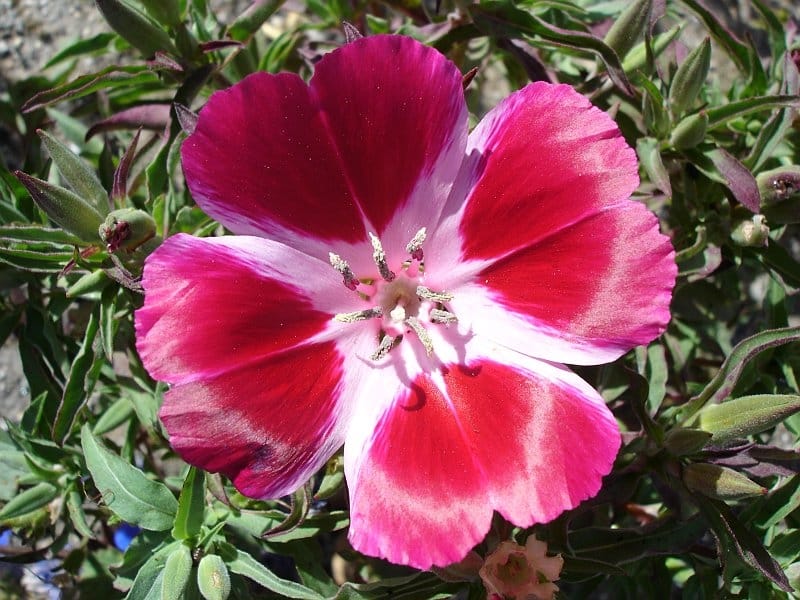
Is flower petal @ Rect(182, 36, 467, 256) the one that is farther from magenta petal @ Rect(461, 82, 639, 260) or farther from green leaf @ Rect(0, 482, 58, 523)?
green leaf @ Rect(0, 482, 58, 523)

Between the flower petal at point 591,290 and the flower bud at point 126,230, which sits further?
the flower bud at point 126,230

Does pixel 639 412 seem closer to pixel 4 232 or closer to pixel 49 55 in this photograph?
pixel 4 232

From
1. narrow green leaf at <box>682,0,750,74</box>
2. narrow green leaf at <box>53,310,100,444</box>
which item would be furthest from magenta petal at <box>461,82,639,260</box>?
narrow green leaf at <box>53,310,100,444</box>

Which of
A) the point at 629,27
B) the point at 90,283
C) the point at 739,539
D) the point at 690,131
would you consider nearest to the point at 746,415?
the point at 739,539

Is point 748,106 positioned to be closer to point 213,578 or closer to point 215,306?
point 215,306

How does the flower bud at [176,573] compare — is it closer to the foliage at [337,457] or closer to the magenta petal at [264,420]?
the foliage at [337,457]

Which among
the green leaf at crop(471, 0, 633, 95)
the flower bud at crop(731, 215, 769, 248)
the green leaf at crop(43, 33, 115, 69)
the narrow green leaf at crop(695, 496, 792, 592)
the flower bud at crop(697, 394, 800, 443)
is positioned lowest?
the narrow green leaf at crop(695, 496, 792, 592)

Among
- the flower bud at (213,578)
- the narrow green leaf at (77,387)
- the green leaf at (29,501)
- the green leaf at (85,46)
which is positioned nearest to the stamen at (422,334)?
the flower bud at (213,578)
